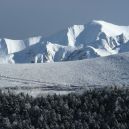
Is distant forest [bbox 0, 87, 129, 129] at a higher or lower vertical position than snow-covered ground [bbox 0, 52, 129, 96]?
lower

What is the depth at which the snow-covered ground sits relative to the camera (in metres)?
90.8

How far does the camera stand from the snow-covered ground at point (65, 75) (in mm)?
90812

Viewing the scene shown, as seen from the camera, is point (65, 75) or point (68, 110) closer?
point (68, 110)

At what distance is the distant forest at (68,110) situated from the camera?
71.8 metres

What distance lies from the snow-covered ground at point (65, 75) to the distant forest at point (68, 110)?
600 centimetres

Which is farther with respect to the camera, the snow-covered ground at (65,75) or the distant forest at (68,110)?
the snow-covered ground at (65,75)

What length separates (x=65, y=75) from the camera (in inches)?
4099

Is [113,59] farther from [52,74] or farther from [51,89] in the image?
[51,89]

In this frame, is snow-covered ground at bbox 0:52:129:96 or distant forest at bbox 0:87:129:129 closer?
distant forest at bbox 0:87:129:129

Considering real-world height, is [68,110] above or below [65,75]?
below

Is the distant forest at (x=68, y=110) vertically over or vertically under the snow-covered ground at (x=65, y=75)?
under

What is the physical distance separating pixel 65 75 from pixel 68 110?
2993 centimetres

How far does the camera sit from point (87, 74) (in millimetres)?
104438

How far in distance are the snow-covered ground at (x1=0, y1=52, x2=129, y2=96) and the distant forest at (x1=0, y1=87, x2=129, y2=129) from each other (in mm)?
5997
